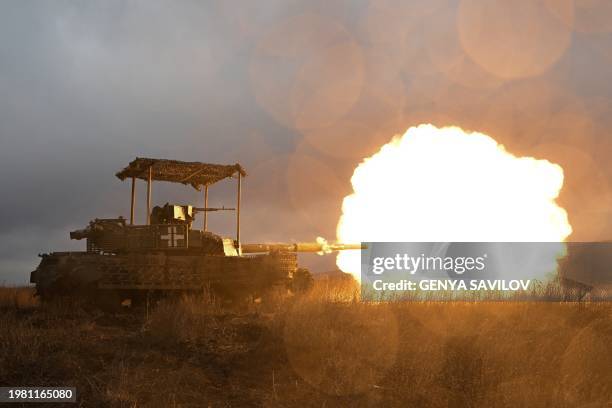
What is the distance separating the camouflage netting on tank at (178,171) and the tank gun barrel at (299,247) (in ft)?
9.61

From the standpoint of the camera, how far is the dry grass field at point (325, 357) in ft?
27.6

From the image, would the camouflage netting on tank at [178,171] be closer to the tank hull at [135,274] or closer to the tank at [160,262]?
the tank at [160,262]

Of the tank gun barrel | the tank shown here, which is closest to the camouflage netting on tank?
the tank

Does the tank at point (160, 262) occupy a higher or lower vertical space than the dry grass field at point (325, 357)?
higher

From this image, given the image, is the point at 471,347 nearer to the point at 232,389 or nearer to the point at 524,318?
the point at 524,318

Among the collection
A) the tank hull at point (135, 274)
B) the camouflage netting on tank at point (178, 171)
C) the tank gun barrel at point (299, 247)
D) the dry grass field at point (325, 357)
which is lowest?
the dry grass field at point (325, 357)

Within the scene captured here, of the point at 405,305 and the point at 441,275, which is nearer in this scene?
the point at 405,305

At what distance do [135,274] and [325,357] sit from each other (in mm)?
9188

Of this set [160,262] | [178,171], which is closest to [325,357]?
[160,262]

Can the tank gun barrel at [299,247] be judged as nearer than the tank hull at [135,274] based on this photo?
No

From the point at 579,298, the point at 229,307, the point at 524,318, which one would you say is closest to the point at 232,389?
the point at 524,318

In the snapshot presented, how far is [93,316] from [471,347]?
409 inches

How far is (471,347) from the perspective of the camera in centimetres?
1066

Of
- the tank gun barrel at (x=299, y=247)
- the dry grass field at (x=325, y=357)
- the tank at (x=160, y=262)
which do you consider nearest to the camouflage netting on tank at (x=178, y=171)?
the tank at (x=160, y=262)
